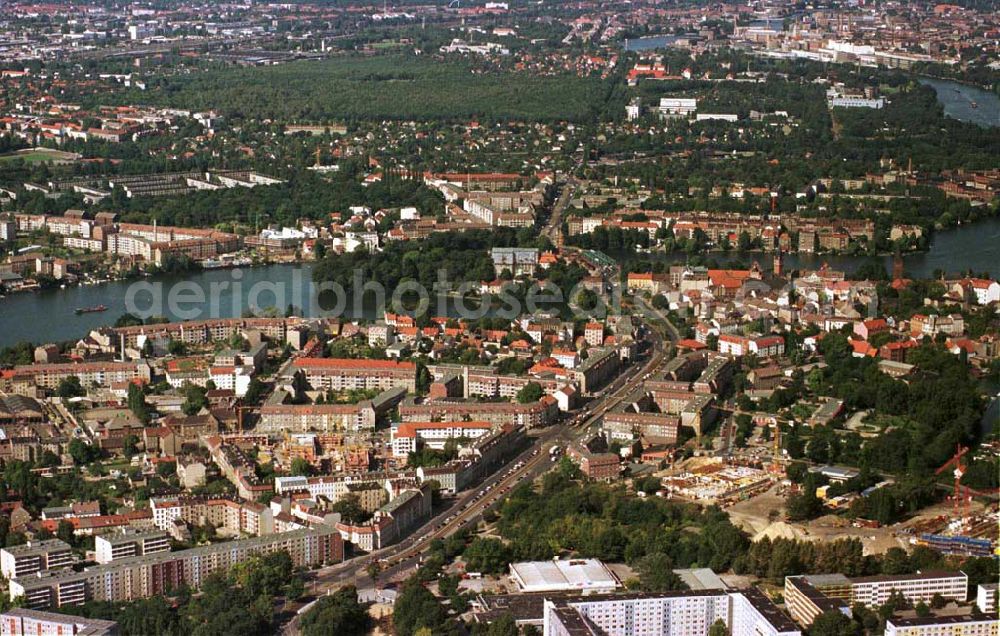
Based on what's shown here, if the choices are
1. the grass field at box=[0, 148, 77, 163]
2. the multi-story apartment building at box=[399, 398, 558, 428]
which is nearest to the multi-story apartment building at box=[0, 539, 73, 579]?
the multi-story apartment building at box=[399, 398, 558, 428]

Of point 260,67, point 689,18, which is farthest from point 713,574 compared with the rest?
point 689,18

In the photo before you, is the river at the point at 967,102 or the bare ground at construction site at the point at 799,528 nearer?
the bare ground at construction site at the point at 799,528

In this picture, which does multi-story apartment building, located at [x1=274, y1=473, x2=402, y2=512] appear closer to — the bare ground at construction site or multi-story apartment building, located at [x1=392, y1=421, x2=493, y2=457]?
multi-story apartment building, located at [x1=392, y1=421, x2=493, y2=457]

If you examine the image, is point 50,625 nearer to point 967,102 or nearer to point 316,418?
point 316,418

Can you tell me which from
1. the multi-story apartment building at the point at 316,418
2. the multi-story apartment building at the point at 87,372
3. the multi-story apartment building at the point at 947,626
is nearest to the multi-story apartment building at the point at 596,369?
the multi-story apartment building at the point at 316,418

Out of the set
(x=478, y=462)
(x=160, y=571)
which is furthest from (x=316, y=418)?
(x=160, y=571)

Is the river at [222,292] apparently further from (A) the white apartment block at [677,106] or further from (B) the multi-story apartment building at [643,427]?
A: (A) the white apartment block at [677,106]
